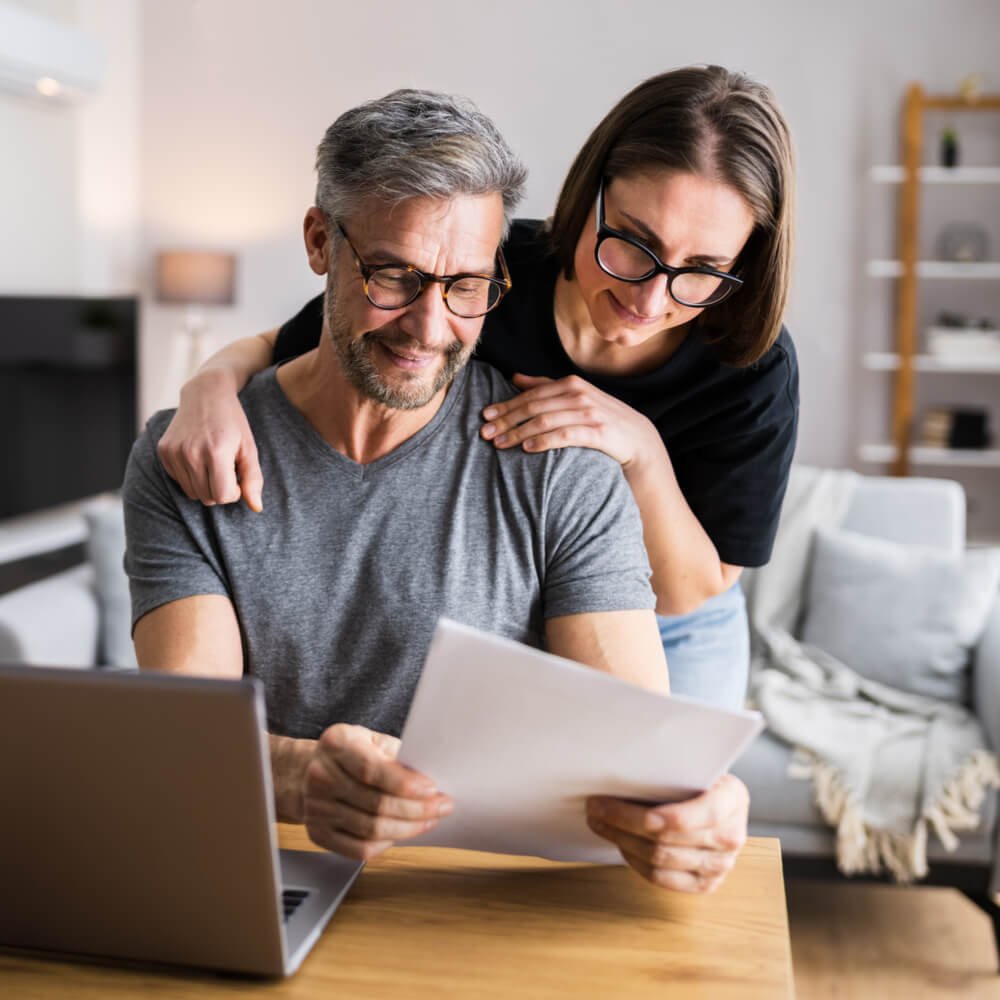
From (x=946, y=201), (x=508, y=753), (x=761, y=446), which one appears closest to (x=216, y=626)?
(x=508, y=753)

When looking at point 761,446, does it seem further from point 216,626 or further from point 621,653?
point 216,626

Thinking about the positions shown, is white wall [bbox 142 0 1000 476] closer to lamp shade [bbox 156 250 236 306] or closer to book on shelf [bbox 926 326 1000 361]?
lamp shade [bbox 156 250 236 306]

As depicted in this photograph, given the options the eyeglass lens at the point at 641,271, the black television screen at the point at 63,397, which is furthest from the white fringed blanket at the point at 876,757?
the black television screen at the point at 63,397

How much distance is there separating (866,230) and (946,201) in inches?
11.5

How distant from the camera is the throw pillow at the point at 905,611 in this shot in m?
2.64

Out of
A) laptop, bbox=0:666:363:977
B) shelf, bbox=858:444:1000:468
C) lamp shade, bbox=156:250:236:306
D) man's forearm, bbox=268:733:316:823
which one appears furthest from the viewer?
lamp shade, bbox=156:250:236:306

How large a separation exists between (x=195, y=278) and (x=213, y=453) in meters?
3.50

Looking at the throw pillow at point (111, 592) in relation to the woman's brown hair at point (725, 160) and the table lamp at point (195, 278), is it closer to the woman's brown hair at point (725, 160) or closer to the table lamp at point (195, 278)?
the woman's brown hair at point (725, 160)

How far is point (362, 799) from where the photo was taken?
31.6 inches

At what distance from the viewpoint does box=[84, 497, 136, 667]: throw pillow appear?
2682 millimetres

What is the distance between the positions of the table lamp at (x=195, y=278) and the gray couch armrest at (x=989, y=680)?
305 cm

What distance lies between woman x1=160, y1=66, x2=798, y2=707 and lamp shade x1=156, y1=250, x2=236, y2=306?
10.3 feet

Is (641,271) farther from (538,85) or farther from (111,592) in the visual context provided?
(538,85)

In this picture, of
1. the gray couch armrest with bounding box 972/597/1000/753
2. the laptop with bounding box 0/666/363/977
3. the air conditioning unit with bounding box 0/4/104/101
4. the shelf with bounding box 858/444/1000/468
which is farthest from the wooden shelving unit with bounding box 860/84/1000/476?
the laptop with bounding box 0/666/363/977
